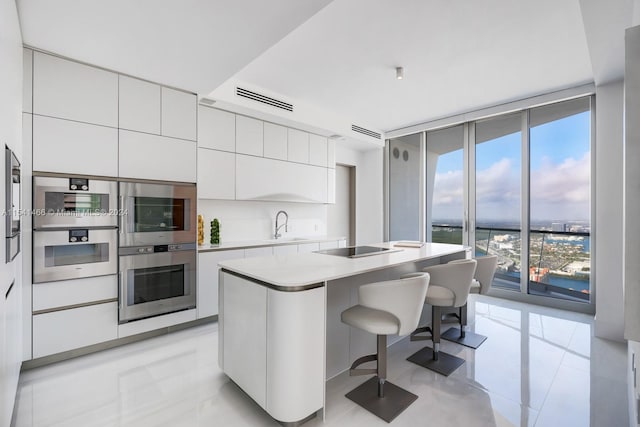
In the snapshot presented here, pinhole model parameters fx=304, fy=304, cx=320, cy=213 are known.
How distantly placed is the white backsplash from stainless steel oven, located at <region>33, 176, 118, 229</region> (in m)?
1.22

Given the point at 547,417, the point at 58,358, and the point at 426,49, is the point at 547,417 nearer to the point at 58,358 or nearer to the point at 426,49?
the point at 426,49

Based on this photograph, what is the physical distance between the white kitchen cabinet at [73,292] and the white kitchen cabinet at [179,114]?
1524 mm

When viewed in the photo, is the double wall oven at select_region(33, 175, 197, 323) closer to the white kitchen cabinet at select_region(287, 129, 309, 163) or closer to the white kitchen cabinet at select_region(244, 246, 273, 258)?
the white kitchen cabinet at select_region(244, 246, 273, 258)

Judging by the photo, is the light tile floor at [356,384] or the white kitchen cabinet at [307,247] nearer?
the light tile floor at [356,384]

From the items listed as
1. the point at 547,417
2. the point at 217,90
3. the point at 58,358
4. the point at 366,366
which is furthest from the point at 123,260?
the point at 547,417

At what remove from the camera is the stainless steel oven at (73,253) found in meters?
2.42

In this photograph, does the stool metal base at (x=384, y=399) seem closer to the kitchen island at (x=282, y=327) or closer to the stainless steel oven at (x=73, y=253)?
the kitchen island at (x=282, y=327)

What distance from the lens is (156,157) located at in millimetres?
3033

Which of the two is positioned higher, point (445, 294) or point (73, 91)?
point (73, 91)

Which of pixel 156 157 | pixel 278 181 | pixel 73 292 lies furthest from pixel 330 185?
pixel 73 292

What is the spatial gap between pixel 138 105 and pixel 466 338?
3932 mm

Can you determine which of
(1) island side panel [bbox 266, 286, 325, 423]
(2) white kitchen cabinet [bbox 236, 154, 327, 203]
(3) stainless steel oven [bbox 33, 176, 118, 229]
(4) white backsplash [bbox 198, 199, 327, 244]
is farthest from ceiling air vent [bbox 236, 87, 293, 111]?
(1) island side panel [bbox 266, 286, 325, 423]

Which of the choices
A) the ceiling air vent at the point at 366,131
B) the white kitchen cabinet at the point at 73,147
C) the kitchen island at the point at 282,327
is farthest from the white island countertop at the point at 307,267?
the ceiling air vent at the point at 366,131

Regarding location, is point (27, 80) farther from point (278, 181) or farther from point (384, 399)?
point (384, 399)
